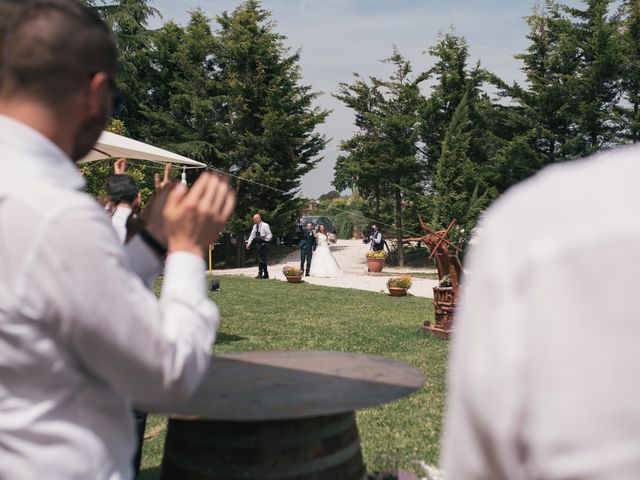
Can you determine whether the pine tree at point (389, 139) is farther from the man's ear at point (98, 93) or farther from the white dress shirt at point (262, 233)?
the man's ear at point (98, 93)

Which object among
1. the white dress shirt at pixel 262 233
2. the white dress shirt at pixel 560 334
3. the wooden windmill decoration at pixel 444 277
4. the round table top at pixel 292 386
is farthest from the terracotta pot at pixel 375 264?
the white dress shirt at pixel 560 334

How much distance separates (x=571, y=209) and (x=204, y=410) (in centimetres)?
180

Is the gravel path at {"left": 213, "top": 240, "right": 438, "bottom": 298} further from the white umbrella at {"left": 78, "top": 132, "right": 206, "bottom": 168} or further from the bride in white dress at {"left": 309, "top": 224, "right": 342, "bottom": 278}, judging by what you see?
the white umbrella at {"left": 78, "top": 132, "right": 206, "bottom": 168}

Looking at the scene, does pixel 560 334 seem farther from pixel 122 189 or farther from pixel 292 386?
pixel 122 189

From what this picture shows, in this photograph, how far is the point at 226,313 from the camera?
11938mm

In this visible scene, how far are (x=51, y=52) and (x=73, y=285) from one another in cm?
48

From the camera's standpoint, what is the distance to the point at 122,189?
15.2ft

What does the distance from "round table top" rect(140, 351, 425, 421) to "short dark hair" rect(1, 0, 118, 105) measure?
0.98m

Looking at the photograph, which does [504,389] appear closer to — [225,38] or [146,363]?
[146,363]

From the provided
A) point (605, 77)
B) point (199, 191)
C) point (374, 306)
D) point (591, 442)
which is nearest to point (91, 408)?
point (199, 191)

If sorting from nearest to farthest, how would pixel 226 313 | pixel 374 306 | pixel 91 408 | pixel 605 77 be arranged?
pixel 91 408 < pixel 226 313 < pixel 374 306 < pixel 605 77

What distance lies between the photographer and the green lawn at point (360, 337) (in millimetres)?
4924

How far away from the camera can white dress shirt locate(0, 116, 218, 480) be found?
45.1 inches

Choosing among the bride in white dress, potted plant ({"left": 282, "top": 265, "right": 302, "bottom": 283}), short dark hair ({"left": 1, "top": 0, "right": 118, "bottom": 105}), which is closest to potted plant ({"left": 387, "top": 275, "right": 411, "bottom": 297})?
potted plant ({"left": 282, "top": 265, "right": 302, "bottom": 283})
